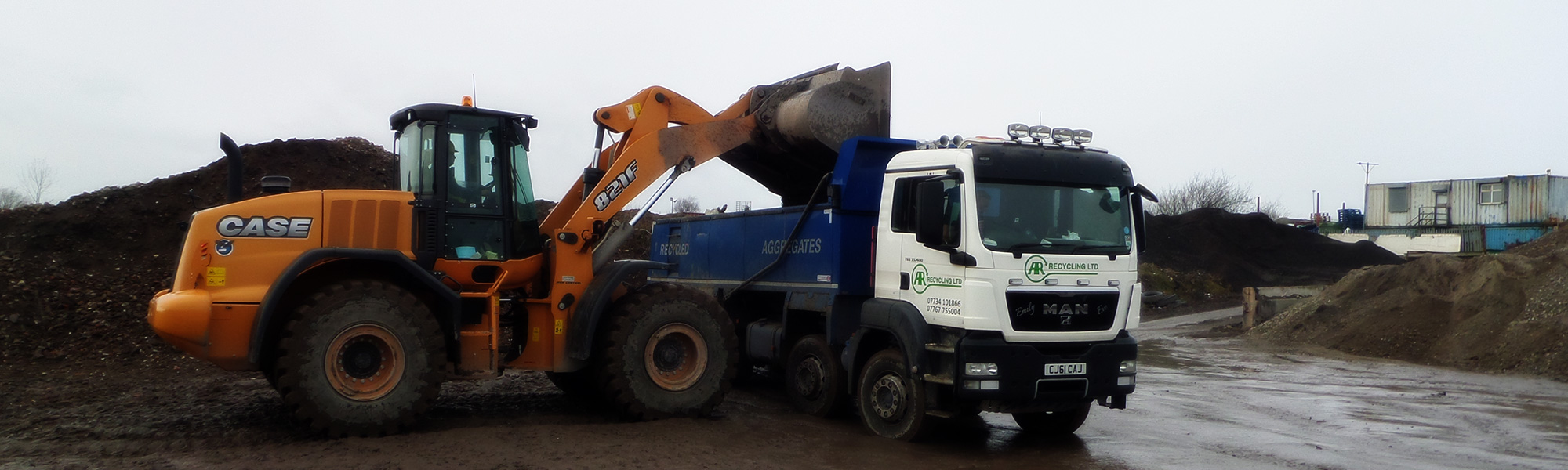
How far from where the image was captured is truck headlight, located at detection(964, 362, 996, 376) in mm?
7934

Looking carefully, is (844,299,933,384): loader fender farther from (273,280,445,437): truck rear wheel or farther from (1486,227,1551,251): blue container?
(1486,227,1551,251): blue container

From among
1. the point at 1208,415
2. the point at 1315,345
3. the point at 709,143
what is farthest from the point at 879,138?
the point at 1315,345

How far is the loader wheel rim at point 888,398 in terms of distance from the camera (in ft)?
28.2

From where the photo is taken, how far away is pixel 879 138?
32.1 ft

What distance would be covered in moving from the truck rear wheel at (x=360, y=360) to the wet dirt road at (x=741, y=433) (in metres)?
0.23

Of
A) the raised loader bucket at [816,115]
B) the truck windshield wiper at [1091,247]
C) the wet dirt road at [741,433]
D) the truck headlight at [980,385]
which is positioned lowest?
the wet dirt road at [741,433]

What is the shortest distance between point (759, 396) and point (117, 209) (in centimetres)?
1317

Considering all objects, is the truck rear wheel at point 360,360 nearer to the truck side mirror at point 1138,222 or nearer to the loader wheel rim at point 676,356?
the loader wheel rim at point 676,356

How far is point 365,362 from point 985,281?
4.89 metres

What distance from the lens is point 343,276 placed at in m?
8.38

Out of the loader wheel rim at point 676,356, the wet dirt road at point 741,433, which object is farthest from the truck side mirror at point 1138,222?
the loader wheel rim at point 676,356

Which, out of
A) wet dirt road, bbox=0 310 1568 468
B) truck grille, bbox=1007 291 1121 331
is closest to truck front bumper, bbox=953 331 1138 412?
truck grille, bbox=1007 291 1121 331

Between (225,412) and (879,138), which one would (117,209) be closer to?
(225,412)

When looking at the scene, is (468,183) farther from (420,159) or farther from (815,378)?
A: (815,378)
